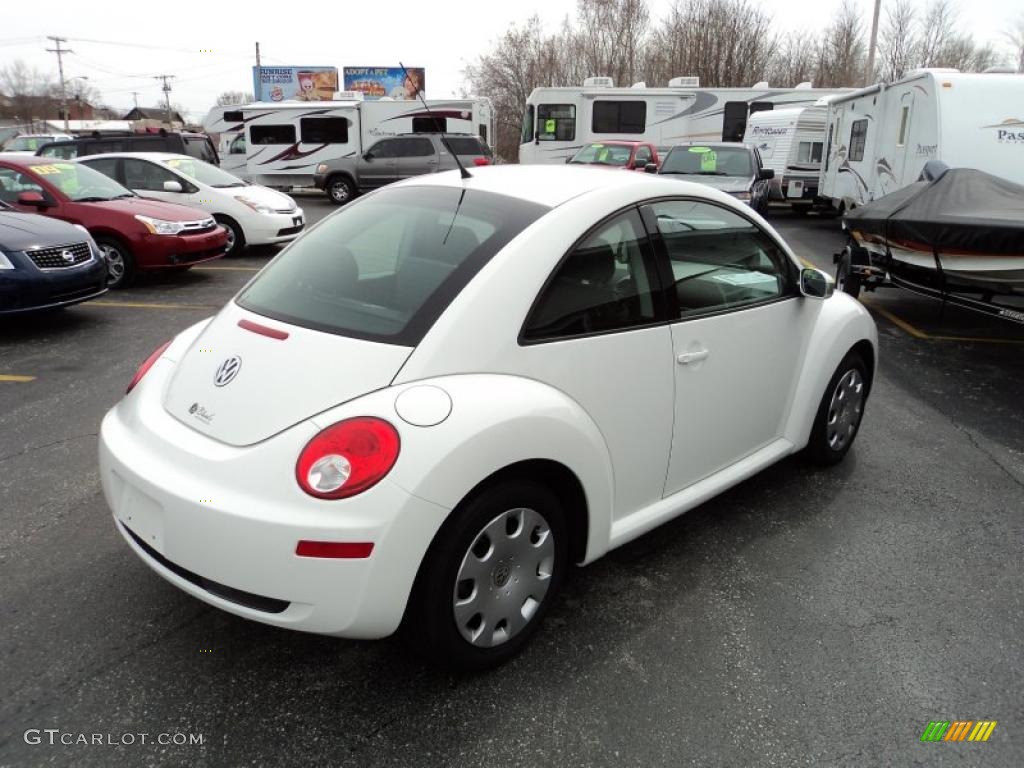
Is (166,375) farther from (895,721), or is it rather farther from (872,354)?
(872,354)

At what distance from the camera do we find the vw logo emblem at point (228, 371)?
2426 mm

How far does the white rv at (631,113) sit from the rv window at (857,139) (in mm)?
10818

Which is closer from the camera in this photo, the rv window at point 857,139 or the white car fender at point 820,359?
the white car fender at point 820,359

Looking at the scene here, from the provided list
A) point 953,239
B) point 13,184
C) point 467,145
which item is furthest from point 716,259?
point 467,145

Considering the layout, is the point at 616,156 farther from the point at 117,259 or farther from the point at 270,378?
the point at 270,378

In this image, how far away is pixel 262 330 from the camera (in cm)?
255

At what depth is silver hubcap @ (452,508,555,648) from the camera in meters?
2.31

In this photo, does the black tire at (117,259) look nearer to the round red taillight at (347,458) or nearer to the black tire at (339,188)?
the round red taillight at (347,458)

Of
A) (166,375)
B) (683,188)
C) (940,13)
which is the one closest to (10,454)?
(166,375)

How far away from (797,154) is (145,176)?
14.6 metres

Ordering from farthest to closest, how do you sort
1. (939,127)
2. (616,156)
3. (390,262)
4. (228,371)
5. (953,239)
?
(616,156) → (939,127) → (953,239) → (390,262) → (228,371)

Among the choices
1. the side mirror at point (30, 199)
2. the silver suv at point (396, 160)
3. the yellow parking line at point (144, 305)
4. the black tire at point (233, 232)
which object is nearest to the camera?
the yellow parking line at point (144, 305)

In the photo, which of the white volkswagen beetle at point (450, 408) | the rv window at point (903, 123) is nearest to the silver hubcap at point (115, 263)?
the white volkswagen beetle at point (450, 408)

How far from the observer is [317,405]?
2.20m
